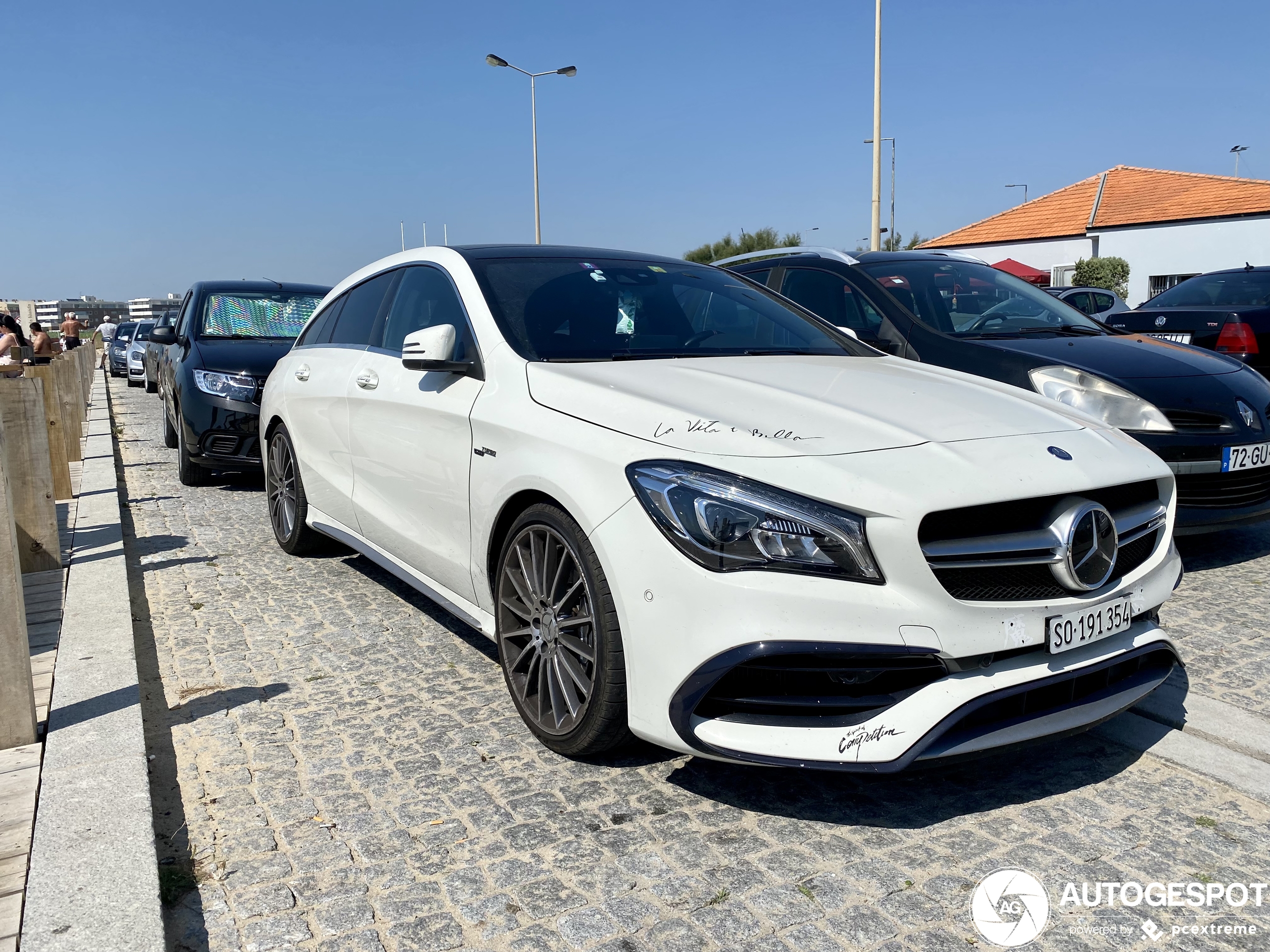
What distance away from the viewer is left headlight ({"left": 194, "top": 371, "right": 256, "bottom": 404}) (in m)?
8.54

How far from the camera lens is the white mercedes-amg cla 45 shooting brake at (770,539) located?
8.87 ft

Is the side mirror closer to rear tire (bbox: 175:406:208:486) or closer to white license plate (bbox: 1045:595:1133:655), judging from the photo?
white license plate (bbox: 1045:595:1133:655)

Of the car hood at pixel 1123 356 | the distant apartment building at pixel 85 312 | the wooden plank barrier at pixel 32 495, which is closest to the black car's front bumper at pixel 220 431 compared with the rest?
the wooden plank barrier at pixel 32 495

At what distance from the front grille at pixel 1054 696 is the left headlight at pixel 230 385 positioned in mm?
7136

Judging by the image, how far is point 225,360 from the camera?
871 cm

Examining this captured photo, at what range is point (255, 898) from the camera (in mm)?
2656

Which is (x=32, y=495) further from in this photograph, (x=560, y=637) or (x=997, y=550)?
(x=997, y=550)

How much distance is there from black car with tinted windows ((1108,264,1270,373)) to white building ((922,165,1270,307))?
23.2 metres

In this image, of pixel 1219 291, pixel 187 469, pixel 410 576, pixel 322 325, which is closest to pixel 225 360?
pixel 187 469

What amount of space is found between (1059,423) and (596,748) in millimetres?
1776

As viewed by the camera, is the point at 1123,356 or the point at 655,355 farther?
the point at 1123,356

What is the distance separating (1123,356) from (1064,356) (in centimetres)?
35

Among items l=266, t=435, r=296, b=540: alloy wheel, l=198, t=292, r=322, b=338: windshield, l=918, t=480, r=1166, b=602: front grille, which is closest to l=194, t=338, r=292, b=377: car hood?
l=198, t=292, r=322, b=338: windshield

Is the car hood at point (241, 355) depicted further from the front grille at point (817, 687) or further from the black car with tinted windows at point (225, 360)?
the front grille at point (817, 687)
